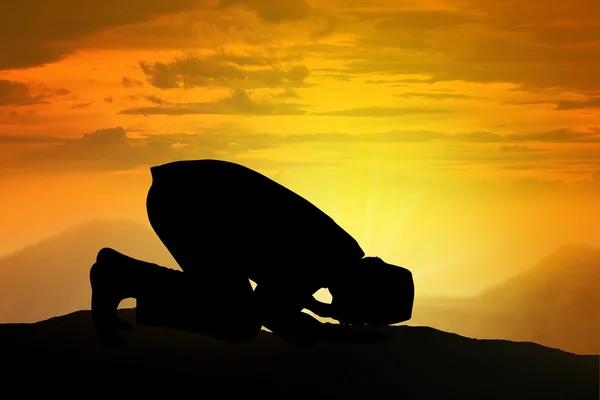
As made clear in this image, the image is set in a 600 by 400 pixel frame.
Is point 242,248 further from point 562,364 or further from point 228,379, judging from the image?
point 562,364

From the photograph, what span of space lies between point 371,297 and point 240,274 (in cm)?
163

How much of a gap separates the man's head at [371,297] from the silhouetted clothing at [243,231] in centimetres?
24

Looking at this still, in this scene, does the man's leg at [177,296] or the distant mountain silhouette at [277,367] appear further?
the man's leg at [177,296]

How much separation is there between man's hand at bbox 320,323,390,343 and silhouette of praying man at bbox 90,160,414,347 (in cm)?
18

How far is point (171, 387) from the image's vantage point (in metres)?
9.84

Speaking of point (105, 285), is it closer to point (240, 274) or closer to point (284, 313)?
point (240, 274)

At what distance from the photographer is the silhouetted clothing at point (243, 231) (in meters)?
10.9

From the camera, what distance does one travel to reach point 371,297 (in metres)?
10.8

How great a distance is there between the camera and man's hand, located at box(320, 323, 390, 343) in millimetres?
11164

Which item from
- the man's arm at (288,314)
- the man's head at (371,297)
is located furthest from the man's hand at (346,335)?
the man's head at (371,297)

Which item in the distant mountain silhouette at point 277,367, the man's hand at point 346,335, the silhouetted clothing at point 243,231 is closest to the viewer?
the distant mountain silhouette at point 277,367

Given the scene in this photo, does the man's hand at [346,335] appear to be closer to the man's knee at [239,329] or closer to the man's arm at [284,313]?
the man's arm at [284,313]

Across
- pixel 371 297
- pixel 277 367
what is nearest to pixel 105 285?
pixel 277 367

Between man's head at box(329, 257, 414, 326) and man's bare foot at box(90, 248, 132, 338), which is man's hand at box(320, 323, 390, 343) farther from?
man's bare foot at box(90, 248, 132, 338)
